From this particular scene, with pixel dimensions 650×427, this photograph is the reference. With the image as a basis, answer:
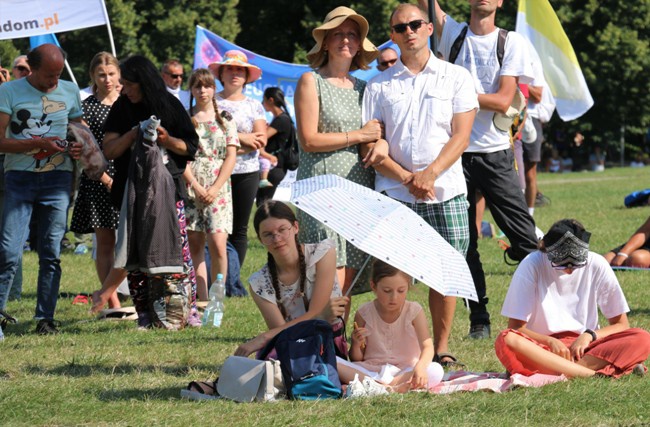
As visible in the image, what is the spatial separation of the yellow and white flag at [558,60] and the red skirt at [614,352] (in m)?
8.05

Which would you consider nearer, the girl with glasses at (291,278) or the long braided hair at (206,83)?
the girl with glasses at (291,278)

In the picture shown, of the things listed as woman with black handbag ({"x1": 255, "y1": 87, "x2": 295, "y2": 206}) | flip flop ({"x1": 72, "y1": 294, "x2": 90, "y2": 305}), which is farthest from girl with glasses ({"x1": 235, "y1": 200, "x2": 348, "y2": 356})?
woman with black handbag ({"x1": 255, "y1": 87, "x2": 295, "y2": 206})

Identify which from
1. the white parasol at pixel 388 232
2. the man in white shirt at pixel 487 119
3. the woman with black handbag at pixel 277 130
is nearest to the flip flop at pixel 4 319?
the white parasol at pixel 388 232

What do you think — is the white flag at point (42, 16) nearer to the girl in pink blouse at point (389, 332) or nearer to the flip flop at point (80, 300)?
the flip flop at point (80, 300)

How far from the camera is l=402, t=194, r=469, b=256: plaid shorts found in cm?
696

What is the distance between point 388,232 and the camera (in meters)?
5.77

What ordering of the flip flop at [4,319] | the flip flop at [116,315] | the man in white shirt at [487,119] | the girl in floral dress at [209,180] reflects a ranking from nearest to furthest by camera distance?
the man in white shirt at [487,119] < the flip flop at [4,319] < the flip flop at [116,315] < the girl in floral dress at [209,180]

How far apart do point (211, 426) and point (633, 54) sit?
1591 inches

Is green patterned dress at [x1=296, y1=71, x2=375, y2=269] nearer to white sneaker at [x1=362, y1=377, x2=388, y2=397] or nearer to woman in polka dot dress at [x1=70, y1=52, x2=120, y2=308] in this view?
white sneaker at [x1=362, y1=377, x2=388, y2=397]

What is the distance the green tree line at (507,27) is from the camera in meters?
37.9

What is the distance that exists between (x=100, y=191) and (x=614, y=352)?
16.1 feet

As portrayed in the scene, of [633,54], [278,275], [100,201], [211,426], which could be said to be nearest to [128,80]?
[100,201]

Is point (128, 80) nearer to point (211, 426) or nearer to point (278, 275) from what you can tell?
point (278, 275)

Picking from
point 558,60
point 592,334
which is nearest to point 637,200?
point 558,60
